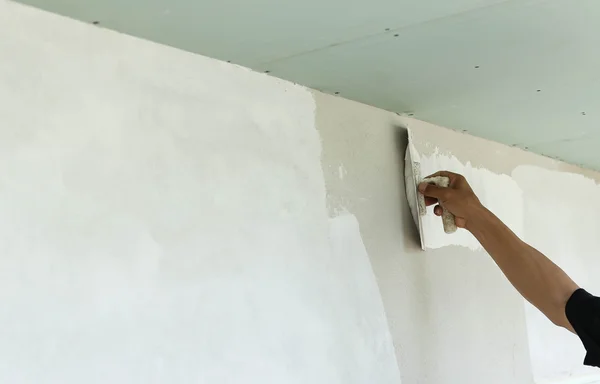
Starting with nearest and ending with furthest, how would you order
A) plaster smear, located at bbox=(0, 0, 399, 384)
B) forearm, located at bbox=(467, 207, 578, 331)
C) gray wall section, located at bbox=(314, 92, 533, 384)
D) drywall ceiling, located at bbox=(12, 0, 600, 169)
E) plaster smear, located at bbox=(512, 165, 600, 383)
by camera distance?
plaster smear, located at bbox=(0, 0, 399, 384), drywall ceiling, located at bbox=(12, 0, 600, 169), forearm, located at bbox=(467, 207, 578, 331), gray wall section, located at bbox=(314, 92, 533, 384), plaster smear, located at bbox=(512, 165, 600, 383)

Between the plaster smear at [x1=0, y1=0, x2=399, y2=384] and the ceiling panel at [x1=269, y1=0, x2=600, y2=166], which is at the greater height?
the ceiling panel at [x1=269, y1=0, x2=600, y2=166]

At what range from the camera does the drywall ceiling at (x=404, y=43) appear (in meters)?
1.08

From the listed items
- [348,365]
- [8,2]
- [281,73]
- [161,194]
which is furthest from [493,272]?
[8,2]

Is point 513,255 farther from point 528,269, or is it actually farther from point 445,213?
point 445,213

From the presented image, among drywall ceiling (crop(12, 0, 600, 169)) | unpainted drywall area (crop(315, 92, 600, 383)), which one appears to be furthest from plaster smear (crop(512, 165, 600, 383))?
drywall ceiling (crop(12, 0, 600, 169))

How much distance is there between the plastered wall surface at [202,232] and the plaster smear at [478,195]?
36mm

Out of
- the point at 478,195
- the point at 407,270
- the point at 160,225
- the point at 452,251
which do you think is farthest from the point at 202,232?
the point at 478,195

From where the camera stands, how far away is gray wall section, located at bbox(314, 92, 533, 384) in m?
1.57

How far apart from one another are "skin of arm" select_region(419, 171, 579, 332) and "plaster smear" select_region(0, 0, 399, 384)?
1.10 feet

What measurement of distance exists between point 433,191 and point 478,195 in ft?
1.52

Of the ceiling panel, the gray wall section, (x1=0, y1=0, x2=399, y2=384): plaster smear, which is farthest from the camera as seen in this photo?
the gray wall section

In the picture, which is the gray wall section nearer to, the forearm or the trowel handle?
the trowel handle

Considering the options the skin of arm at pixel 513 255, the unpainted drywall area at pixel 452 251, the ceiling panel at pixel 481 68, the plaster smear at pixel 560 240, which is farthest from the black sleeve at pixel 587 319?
the plaster smear at pixel 560 240

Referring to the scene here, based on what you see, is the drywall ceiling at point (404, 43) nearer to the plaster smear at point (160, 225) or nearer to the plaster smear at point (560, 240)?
the plaster smear at point (160, 225)
